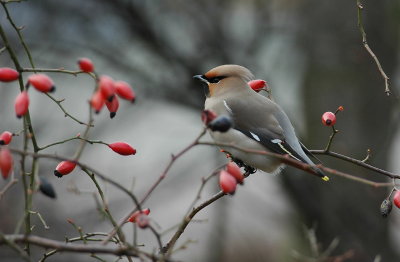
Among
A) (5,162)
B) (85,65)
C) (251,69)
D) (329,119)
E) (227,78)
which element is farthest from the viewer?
(251,69)

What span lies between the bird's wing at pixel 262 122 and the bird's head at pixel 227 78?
12 centimetres

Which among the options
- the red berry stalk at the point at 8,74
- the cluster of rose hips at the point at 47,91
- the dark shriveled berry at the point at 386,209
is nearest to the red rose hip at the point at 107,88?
the cluster of rose hips at the point at 47,91

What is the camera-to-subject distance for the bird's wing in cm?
372

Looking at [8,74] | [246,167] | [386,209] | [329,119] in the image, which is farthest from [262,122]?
[8,74]

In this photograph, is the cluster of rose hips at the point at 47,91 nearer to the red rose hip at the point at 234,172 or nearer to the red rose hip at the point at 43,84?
the red rose hip at the point at 43,84

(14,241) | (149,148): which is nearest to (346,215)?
(149,148)

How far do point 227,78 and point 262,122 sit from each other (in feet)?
1.21

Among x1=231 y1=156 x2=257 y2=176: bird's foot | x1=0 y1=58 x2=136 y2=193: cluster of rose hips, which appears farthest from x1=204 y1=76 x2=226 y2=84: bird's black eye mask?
x1=0 y1=58 x2=136 y2=193: cluster of rose hips

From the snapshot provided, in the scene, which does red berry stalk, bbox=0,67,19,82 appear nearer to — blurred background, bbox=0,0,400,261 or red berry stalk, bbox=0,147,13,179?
red berry stalk, bbox=0,147,13,179

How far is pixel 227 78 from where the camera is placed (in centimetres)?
404

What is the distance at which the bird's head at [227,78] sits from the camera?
403 cm

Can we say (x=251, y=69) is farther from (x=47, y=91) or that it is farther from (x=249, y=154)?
(x=47, y=91)

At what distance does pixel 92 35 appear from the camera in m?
7.59

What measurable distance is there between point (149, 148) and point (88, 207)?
356cm
